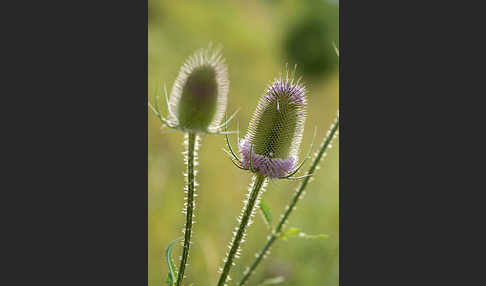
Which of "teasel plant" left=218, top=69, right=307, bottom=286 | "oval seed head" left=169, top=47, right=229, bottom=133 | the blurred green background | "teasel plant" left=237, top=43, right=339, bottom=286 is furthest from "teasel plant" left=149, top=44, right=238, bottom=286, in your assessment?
"teasel plant" left=237, top=43, right=339, bottom=286

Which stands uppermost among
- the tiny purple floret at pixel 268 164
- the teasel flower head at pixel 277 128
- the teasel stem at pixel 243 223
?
the teasel flower head at pixel 277 128

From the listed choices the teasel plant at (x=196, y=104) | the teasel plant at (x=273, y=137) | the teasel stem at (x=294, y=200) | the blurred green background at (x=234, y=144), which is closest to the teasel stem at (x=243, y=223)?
the teasel plant at (x=273, y=137)

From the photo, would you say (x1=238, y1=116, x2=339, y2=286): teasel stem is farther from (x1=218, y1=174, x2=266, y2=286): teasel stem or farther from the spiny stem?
the spiny stem

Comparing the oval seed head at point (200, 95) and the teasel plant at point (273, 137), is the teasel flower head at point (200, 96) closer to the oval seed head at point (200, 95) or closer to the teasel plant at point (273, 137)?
the oval seed head at point (200, 95)

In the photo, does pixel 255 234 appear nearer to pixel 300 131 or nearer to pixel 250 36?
pixel 300 131

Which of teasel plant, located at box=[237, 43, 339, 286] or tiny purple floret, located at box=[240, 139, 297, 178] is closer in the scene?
tiny purple floret, located at box=[240, 139, 297, 178]

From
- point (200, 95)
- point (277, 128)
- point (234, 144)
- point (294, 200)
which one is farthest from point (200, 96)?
point (234, 144)

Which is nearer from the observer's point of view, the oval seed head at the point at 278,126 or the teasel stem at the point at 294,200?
the oval seed head at the point at 278,126
